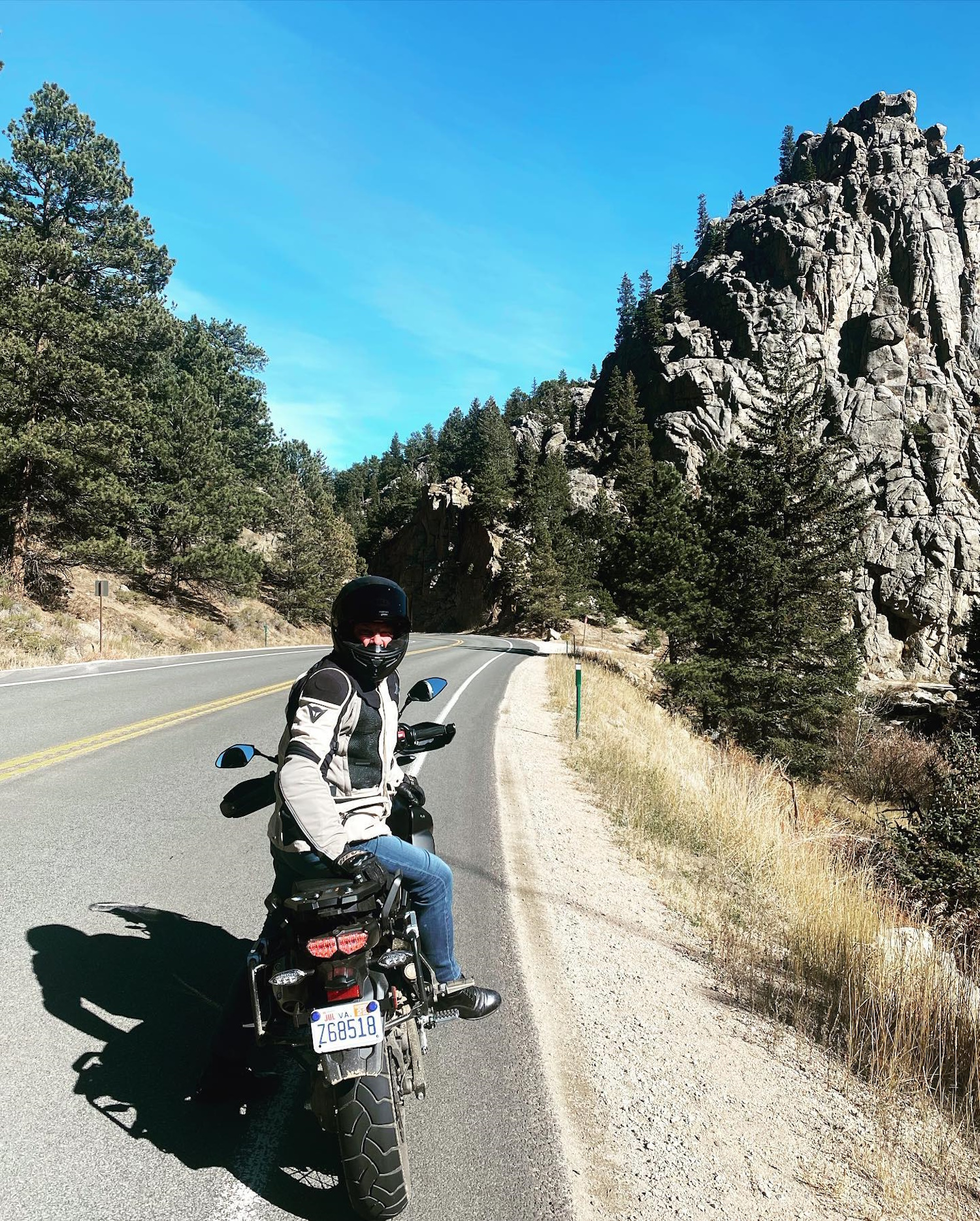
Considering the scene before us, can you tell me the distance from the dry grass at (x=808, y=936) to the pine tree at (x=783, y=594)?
329 inches

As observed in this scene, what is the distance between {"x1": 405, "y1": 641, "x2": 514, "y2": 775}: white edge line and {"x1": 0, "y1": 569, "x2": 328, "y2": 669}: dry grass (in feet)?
34.6

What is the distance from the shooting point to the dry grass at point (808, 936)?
343 cm

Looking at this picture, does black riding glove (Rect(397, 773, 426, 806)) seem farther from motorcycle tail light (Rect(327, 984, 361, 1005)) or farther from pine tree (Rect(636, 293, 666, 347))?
pine tree (Rect(636, 293, 666, 347))

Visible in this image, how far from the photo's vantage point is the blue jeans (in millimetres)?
2568

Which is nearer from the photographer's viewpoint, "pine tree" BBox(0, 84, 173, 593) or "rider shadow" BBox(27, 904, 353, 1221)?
"rider shadow" BBox(27, 904, 353, 1221)

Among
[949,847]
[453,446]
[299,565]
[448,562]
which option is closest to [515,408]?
[453,446]

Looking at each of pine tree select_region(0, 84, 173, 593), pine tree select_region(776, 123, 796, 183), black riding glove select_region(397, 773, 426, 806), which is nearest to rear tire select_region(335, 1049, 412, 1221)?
black riding glove select_region(397, 773, 426, 806)

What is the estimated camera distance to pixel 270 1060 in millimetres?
3195

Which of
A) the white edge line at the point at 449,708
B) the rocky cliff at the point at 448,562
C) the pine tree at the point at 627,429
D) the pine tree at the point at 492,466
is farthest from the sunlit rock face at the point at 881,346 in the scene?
the white edge line at the point at 449,708

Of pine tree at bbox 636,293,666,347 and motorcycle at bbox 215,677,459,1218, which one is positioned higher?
pine tree at bbox 636,293,666,347

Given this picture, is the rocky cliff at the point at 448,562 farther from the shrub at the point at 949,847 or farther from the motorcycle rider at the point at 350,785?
the motorcycle rider at the point at 350,785

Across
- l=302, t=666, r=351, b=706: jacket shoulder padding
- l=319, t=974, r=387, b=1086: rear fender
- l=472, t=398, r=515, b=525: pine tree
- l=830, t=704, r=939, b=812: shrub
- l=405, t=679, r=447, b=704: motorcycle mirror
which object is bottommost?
l=830, t=704, r=939, b=812: shrub

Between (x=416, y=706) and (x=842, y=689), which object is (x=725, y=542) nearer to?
(x=842, y=689)

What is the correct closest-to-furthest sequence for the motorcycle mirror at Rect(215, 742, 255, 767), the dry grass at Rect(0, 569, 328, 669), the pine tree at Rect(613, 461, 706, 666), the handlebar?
the motorcycle mirror at Rect(215, 742, 255, 767)
the handlebar
the dry grass at Rect(0, 569, 328, 669)
the pine tree at Rect(613, 461, 706, 666)
